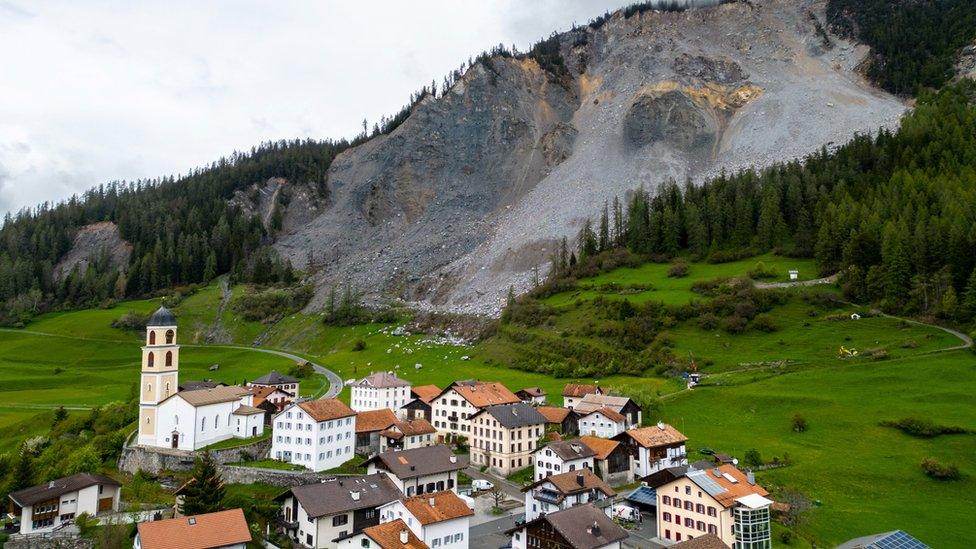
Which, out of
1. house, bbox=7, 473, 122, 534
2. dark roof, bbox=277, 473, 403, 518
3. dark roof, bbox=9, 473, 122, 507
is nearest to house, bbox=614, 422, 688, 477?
dark roof, bbox=277, 473, 403, 518

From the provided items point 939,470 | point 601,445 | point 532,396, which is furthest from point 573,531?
point 532,396

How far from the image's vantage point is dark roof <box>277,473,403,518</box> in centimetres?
4450

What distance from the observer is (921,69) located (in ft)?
603

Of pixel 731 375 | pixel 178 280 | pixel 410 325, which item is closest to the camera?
pixel 731 375

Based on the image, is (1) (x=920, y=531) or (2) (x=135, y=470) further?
(2) (x=135, y=470)

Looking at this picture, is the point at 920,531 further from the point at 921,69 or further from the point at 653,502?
the point at 921,69

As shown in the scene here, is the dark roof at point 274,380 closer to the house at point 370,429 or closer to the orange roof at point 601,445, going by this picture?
the house at point 370,429

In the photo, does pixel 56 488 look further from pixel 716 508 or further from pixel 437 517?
pixel 716 508

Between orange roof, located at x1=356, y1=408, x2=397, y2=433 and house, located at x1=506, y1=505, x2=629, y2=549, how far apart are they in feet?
83.0

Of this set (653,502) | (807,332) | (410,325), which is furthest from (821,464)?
(410,325)

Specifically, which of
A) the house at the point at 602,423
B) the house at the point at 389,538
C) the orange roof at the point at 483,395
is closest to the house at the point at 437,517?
the house at the point at 389,538

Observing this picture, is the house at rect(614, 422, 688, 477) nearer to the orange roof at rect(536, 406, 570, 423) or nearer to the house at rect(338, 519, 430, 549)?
the orange roof at rect(536, 406, 570, 423)

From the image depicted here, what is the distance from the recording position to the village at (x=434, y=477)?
41000 millimetres

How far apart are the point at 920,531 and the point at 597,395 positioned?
110 ft
